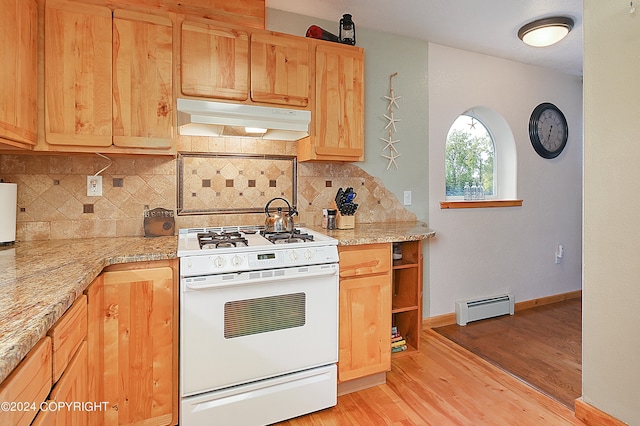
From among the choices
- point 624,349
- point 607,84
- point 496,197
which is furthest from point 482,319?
point 607,84

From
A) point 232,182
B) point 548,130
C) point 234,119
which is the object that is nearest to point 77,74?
point 234,119

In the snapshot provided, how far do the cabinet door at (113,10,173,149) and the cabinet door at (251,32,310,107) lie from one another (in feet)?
1.54

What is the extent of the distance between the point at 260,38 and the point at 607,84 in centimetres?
183

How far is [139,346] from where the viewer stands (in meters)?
1.63

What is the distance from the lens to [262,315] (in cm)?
179

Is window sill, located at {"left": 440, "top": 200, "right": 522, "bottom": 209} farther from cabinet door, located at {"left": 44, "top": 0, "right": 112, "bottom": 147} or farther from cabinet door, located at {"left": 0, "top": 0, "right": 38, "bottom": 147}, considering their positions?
cabinet door, located at {"left": 0, "top": 0, "right": 38, "bottom": 147}

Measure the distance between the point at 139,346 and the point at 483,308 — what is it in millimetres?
2847

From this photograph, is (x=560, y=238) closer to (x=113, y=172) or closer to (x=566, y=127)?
(x=566, y=127)

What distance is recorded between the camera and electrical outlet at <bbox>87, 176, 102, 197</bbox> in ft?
6.85

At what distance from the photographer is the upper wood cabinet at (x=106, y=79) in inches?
67.9

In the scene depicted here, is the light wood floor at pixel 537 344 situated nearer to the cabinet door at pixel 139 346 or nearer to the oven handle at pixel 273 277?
the oven handle at pixel 273 277

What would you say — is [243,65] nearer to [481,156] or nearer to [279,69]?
[279,69]

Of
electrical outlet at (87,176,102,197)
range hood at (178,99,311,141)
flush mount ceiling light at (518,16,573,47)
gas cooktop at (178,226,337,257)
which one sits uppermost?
flush mount ceiling light at (518,16,573,47)

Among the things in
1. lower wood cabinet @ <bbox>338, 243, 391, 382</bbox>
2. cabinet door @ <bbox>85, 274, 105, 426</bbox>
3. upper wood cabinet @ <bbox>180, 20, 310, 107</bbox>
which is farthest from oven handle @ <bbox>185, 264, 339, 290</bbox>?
upper wood cabinet @ <bbox>180, 20, 310, 107</bbox>
